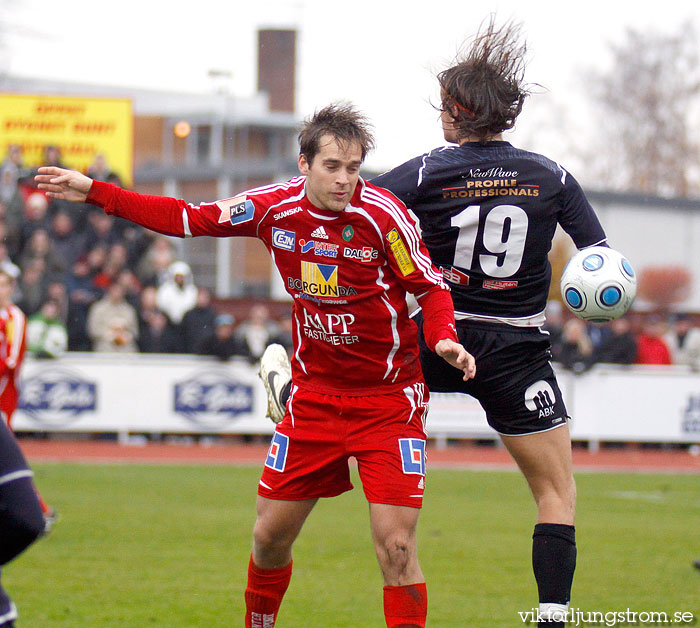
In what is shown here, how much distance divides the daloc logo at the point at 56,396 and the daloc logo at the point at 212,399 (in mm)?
1303

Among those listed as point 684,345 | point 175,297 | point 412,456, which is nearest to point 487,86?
point 412,456

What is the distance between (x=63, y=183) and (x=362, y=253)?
1250 millimetres

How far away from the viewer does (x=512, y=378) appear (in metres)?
4.84

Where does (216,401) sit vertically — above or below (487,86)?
below

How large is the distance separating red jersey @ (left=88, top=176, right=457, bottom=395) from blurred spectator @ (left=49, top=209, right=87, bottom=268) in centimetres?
1350

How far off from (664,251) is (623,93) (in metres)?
10.4

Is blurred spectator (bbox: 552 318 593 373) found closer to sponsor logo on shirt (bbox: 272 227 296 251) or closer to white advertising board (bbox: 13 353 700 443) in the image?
white advertising board (bbox: 13 353 700 443)

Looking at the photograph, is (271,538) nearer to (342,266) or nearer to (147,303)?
(342,266)

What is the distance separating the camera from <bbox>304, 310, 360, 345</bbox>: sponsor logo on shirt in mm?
4594

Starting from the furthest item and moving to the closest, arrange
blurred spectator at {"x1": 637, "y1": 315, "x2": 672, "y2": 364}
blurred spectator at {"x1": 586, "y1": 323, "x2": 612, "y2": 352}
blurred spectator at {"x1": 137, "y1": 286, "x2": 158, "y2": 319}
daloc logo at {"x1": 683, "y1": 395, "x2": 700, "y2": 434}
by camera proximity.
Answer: blurred spectator at {"x1": 637, "y1": 315, "x2": 672, "y2": 364}, blurred spectator at {"x1": 586, "y1": 323, "x2": 612, "y2": 352}, daloc logo at {"x1": 683, "y1": 395, "x2": 700, "y2": 434}, blurred spectator at {"x1": 137, "y1": 286, "x2": 158, "y2": 319}

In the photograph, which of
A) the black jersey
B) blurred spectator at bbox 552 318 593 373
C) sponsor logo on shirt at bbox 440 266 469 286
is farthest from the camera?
blurred spectator at bbox 552 318 593 373

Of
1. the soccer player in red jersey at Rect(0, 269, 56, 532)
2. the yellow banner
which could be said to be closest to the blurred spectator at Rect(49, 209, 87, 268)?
the yellow banner

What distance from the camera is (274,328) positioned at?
58.7ft

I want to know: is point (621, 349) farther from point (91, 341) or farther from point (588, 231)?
point (588, 231)
